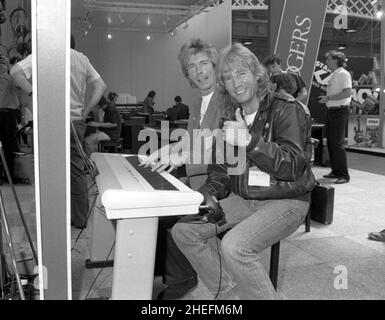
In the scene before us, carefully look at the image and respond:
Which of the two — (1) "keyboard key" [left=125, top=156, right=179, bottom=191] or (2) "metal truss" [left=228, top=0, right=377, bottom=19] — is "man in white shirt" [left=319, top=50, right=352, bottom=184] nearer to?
(1) "keyboard key" [left=125, top=156, right=179, bottom=191]

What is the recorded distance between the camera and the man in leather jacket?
1544 mm

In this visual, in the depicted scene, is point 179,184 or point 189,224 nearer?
point 179,184

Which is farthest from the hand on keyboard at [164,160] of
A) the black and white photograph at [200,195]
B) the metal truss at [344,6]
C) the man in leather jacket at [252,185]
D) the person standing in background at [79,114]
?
the metal truss at [344,6]

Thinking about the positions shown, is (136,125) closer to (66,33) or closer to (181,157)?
(181,157)

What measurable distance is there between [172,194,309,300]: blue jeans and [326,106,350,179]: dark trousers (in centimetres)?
356

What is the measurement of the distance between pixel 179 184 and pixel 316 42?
341 cm

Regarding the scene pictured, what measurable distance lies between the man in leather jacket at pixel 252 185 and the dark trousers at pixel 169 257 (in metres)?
0.33

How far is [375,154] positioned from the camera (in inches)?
320

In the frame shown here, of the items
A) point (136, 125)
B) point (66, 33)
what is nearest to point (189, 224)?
point (66, 33)

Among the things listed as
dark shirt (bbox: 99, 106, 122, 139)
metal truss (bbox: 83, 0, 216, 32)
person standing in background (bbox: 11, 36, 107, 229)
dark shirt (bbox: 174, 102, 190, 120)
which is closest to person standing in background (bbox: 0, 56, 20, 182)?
dark shirt (bbox: 99, 106, 122, 139)

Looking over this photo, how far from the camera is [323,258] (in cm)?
→ 276

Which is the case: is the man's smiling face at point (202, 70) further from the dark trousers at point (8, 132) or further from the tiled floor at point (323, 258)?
the dark trousers at point (8, 132)

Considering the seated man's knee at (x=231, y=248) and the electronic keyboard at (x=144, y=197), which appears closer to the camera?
the electronic keyboard at (x=144, y=197)

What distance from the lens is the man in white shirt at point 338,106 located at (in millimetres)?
5172
